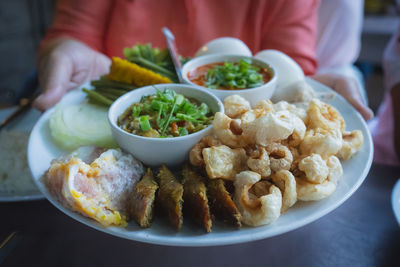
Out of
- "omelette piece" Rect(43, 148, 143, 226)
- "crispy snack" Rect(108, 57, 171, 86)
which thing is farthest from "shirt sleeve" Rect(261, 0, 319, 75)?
"omelette piece" Rect(43, 148, 143, 226)

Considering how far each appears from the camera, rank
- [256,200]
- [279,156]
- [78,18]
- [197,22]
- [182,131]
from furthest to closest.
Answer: [78,18] < [197,22] < [182,131] < [279,156] < [256,200]

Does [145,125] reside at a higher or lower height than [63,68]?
higher

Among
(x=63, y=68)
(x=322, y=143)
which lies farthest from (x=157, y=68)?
(x=322, y=143)

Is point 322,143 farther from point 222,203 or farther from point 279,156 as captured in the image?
point 222,203

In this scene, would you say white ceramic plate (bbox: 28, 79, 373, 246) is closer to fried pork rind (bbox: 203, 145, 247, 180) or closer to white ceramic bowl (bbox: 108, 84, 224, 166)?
fried pork rind (bbox: 203, 145, 247, 180)

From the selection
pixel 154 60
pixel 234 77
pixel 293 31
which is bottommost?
pixel 293 31

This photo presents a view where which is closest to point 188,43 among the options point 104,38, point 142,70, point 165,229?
point 104,38
